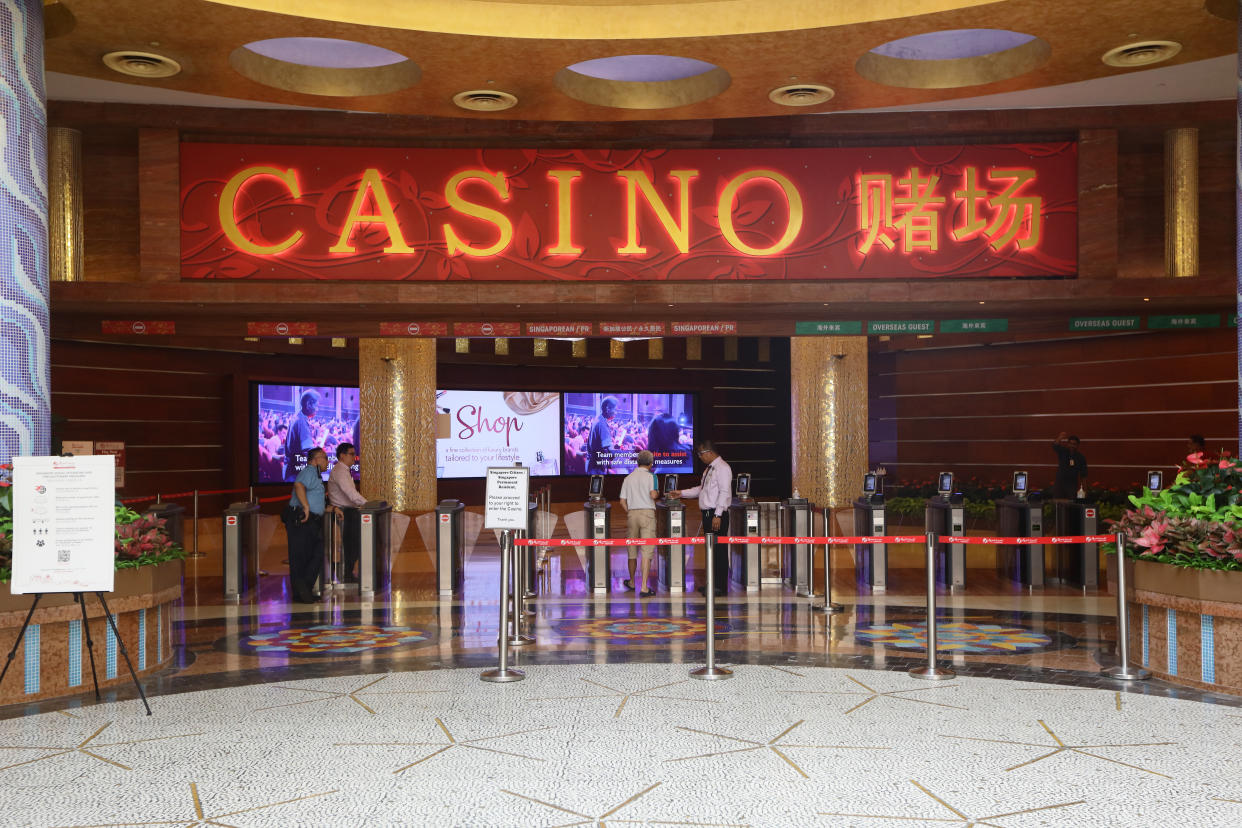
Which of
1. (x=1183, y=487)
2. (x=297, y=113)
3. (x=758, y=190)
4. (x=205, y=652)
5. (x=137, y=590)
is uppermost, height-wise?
(x=297, y=113)

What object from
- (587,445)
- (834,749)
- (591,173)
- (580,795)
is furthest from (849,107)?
(587,445)

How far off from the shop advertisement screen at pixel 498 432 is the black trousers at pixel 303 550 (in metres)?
9.21

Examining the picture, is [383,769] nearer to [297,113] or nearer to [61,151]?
[297,113]

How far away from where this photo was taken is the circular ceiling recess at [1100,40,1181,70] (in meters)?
8.88

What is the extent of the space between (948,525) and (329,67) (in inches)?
297

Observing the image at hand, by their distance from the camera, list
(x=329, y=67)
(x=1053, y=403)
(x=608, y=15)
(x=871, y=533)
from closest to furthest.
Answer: (x=608, y=15) < (x=329, y=67) < (x=871, y=533) < (x=1053, y=403)

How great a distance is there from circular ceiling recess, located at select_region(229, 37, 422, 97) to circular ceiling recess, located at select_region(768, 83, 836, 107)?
3.35 meters

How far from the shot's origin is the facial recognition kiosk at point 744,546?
10508 mm

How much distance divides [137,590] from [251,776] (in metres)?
2.41

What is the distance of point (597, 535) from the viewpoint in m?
10.7

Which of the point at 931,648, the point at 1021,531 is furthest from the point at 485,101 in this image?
the point at 1021,531

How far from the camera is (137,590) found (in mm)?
6180

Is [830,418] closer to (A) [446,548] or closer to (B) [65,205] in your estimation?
(A) [446,548]

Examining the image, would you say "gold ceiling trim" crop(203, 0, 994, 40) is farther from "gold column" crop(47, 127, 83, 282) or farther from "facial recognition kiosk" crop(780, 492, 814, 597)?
"facial recognition kiosk" crop(780, 492, 814, 597)
